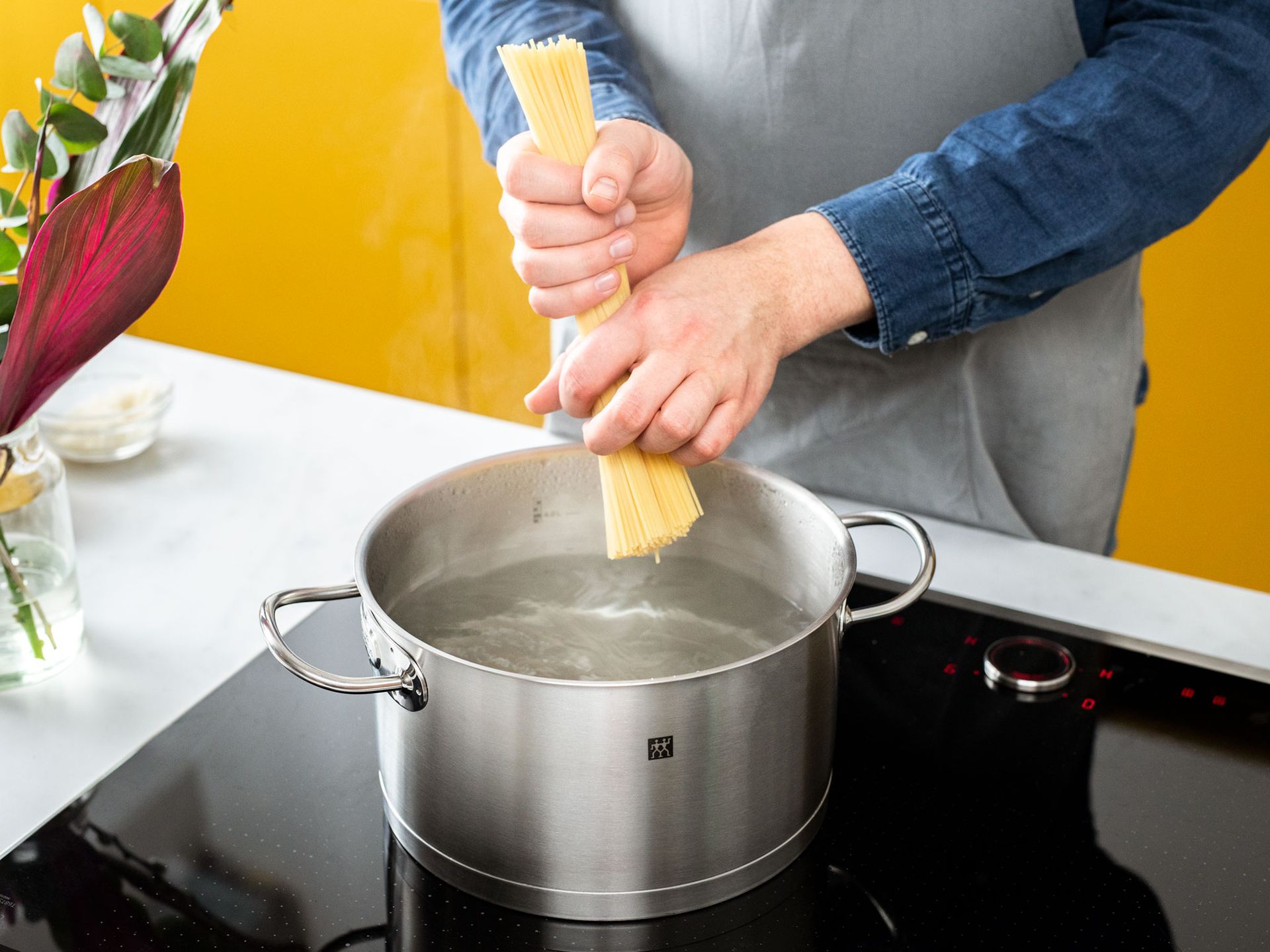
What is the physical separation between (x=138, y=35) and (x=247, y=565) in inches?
16.2

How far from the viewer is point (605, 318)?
79 cm

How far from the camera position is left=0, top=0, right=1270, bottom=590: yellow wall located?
237 cm

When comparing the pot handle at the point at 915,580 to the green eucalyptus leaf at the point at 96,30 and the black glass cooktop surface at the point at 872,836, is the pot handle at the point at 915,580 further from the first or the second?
the green eucalyptus leaf at the point at 96,30

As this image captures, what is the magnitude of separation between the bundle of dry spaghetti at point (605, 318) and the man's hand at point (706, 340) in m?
0.01

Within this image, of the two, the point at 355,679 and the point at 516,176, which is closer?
the point at 355,679

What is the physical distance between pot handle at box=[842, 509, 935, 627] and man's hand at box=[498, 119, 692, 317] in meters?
0.22

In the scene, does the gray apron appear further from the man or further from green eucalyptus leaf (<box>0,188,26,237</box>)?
green eucalyptus leaf (<box>0,188,26,237</box>)

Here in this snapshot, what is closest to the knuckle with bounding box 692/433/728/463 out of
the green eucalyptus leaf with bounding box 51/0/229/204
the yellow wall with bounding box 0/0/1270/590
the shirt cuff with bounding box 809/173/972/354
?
the shirt cuff with bounding box 809/173/972/354

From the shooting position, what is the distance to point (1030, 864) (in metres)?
0.72

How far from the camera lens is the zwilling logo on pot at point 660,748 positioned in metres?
0.59

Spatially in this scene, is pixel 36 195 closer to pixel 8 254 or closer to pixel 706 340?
pixel 8 254

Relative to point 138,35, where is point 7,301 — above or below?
below

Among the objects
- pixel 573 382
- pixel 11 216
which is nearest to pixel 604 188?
pixel 573 382

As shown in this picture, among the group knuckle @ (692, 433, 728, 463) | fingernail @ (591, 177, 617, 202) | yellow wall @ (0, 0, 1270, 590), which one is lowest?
yellow wall @ (0, 0, 1270, 590)
